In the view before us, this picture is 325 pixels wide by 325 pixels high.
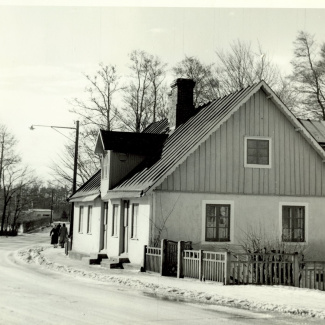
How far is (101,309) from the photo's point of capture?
1109 cm

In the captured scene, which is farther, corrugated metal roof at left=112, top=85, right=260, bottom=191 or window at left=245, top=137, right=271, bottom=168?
window at left=245, top=137, right=271, bottom=168

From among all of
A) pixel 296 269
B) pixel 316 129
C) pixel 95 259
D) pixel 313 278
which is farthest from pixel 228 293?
pixel 316 129

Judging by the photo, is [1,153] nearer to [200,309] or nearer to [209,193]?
[209,193]

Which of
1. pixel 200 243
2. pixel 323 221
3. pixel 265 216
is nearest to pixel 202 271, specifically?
pixel 200 243

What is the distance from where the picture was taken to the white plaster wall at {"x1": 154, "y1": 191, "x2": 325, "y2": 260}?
20.1 meters

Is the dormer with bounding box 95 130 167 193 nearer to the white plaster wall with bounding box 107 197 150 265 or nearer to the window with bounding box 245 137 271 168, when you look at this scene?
the white plaster wall with bounding box 107 197 150 265

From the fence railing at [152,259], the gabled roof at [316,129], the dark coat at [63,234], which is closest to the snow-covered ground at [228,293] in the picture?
the fence railing at [152,259]

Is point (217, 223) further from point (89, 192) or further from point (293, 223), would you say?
point (89, 192)

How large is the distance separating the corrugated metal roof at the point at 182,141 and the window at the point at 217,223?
2358 mm

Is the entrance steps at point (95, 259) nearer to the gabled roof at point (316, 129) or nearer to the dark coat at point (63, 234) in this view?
the dark coat at point (63, 234)

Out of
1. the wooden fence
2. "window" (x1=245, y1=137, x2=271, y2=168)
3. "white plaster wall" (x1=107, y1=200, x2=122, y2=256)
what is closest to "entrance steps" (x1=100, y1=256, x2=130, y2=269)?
"white plaster wall" (x1=107, y1=200, x2=122, y2=256)

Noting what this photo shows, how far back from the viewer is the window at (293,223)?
2161 centimetres

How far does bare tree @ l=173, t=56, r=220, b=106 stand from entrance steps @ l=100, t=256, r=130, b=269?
19155 mm

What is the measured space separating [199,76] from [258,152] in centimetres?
1817
